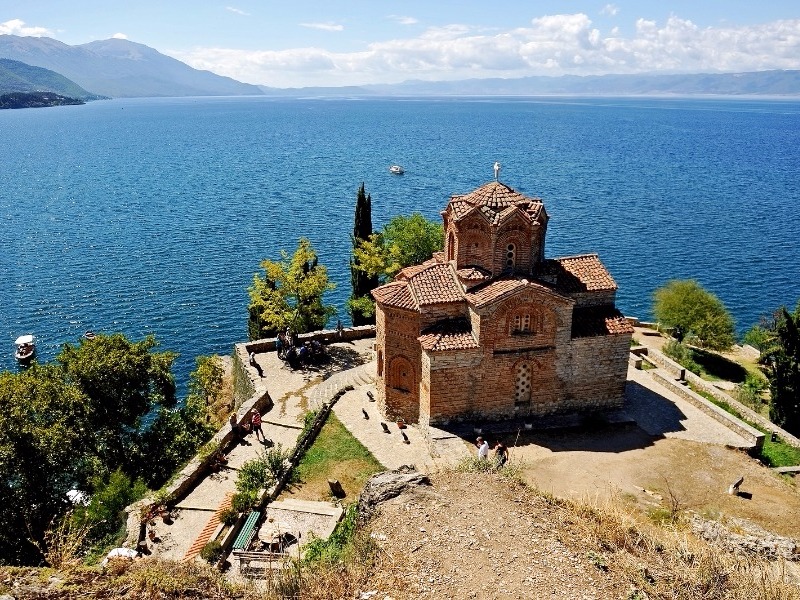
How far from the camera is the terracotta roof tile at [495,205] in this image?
2688 cm

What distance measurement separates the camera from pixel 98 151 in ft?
495

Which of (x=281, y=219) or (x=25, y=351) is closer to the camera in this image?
A: (x=25, y=351)

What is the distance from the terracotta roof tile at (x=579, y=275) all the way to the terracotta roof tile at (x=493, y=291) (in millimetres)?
2571

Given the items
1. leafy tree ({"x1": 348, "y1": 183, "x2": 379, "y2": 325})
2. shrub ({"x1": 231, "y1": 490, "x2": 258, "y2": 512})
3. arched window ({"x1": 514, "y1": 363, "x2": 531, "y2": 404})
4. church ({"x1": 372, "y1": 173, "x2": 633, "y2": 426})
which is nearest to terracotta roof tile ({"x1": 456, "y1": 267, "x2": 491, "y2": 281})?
church ({"x1": 372, "y1": 173, "x2": 633, "y2": 426})

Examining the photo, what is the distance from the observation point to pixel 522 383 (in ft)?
90.2

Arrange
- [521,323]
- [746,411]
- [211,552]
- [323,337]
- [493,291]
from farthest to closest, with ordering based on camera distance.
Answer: [323,337]
[746,411]
[521,323]
[493,291]
[211,552]

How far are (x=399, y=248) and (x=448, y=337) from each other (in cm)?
1875

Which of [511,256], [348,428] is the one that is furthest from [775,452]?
[348,428]

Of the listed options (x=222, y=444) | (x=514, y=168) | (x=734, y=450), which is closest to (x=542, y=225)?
(x=734, y=450)

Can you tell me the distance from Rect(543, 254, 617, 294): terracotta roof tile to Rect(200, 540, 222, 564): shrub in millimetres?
17277

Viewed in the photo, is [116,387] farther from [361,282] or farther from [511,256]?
[361,282]

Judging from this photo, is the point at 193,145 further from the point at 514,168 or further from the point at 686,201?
the point at 686,201

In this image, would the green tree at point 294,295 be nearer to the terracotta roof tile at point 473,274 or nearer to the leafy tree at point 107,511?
the terracotta roof tile at point 473,274

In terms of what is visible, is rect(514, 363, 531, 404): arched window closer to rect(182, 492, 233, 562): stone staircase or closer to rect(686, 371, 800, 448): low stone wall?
rect(686, 371, 800, 448): low stone wall
